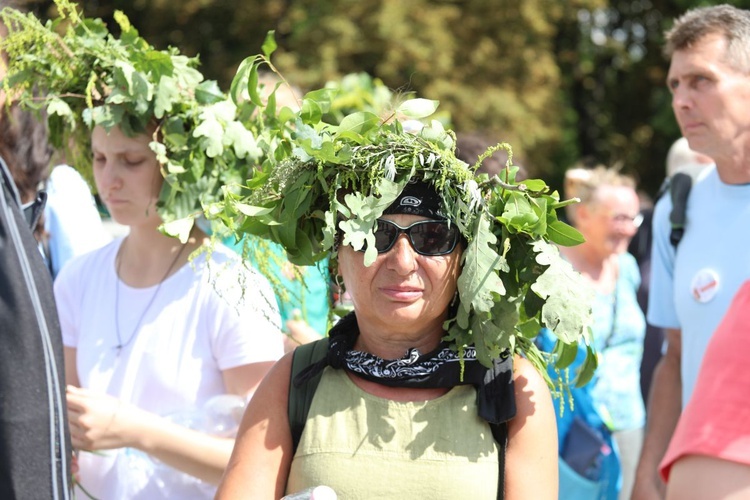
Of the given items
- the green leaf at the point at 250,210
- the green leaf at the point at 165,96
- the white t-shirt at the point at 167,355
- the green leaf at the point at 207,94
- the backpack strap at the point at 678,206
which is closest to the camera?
the green leaf at the point at 250,210

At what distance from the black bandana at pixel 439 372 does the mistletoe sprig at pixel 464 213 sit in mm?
46

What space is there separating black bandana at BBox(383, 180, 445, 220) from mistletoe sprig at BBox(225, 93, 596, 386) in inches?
0.8

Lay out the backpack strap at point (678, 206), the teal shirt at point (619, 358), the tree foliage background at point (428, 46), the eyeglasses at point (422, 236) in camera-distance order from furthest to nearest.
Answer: the tree foliage background at point (428, 46), the teal shirt at point (619, 358), the backpack strap at point (678, 206), the eyeglasses at point (422, 236)

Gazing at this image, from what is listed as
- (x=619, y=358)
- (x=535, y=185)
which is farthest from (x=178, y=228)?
(x=619, y=358)

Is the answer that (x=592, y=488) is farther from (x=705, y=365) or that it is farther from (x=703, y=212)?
(x=705, y=365)

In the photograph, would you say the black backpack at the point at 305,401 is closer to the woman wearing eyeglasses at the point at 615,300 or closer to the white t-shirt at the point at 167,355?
the white t-shirt at the point at 167,355

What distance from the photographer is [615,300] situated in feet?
18.7

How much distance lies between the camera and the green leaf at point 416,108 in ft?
8.34

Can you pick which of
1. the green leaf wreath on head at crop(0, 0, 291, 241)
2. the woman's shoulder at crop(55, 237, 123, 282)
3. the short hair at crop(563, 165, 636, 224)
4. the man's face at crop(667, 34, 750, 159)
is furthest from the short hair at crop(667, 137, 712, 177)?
the woman's shoulder at crop(55, 237, 123, 282)

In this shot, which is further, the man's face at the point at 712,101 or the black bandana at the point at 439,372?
the man's face at the point at 712,101

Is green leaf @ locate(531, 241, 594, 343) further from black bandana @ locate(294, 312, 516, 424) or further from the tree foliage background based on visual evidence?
the tree foliage background

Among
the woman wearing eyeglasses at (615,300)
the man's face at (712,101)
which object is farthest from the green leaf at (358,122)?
the woman wearing eyeglasses at (615,300)

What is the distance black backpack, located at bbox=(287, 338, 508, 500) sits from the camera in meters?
2.34

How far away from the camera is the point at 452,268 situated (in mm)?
2408
